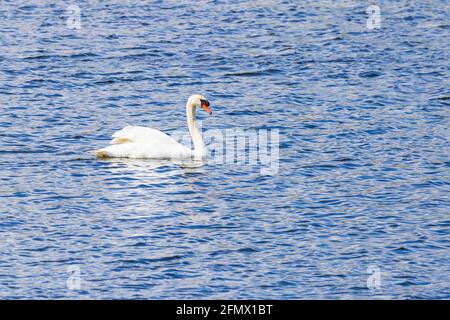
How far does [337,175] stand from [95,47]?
10638 mm

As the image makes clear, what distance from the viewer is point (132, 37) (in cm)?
2988

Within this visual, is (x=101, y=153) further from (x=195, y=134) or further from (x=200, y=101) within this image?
(x=200, y=101)

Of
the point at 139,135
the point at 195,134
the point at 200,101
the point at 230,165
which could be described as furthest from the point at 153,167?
the point at 200,101

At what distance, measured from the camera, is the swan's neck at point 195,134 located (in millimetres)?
21570

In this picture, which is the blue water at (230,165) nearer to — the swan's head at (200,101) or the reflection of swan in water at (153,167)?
the reflection of swan in water at (153,167)

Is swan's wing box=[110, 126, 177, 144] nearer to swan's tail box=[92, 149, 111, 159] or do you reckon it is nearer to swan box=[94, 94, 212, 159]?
swan box=[94, 94, 212, 159]

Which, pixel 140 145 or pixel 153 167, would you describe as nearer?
pixel 153 167

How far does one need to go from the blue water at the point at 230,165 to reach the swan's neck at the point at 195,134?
0.63 m

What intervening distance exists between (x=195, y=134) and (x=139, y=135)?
Answer: 1365 mm

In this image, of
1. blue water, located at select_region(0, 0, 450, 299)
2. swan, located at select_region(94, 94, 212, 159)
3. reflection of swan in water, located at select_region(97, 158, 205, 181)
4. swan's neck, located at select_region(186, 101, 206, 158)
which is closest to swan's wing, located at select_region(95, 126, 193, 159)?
swan, located at select_region(94, 94, 212, 159)

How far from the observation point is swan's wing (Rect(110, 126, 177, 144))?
2106 cm

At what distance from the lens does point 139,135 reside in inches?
829

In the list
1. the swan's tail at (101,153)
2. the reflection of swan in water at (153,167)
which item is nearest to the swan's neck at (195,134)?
the reflection of swan in water at (153,167)
